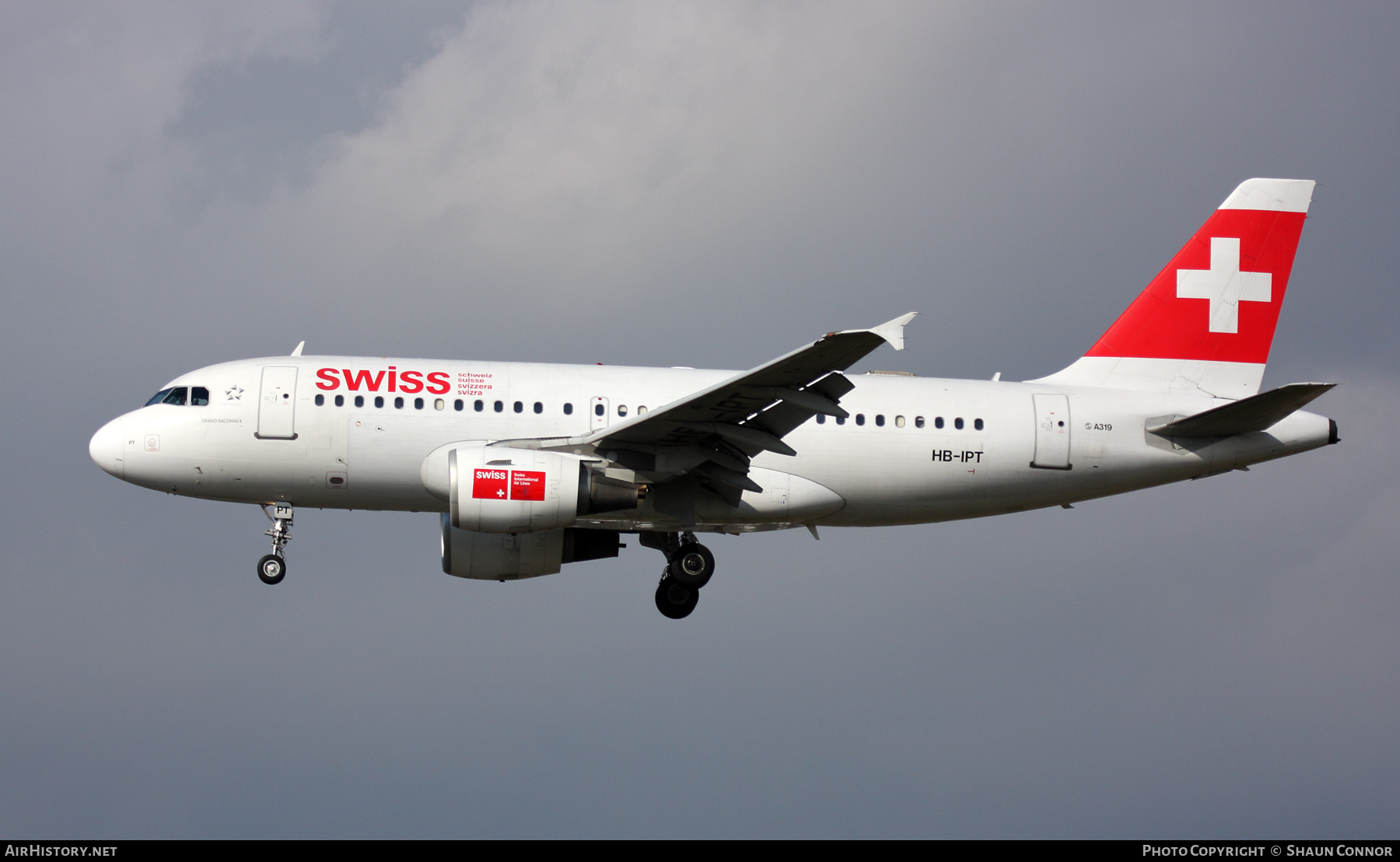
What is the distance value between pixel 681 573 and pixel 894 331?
857cm

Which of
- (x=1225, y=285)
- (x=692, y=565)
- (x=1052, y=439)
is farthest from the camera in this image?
(x=1225, y=285)

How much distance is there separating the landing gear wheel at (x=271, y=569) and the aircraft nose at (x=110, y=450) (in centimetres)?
306

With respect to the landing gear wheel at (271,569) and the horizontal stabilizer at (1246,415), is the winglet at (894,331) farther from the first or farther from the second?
the landing gear wheel at (271,569)

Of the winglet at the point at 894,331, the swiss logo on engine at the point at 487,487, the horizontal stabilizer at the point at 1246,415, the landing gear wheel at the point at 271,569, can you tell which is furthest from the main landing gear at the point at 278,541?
the horizontal stabilizer at the point at 1246,415

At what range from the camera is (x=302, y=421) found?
24719 millimetres

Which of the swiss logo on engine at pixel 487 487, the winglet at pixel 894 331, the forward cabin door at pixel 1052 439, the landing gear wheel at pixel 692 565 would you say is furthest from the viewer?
the forward cabin door at pixel 1052 439

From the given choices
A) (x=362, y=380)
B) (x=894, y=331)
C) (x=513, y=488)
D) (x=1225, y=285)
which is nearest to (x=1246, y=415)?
(x=1225, y=285)

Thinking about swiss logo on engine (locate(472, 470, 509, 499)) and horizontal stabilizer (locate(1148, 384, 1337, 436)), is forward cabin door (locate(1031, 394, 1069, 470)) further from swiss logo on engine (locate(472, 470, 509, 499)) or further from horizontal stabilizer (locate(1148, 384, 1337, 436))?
swiss logo on engine (locate(472, 470, 509, 499))

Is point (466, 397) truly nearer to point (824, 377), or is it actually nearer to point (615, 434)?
point (615, 434)

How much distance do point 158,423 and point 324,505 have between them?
135 inches

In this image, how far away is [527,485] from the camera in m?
23.1

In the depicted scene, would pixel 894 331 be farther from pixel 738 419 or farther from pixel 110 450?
pixel 110 450

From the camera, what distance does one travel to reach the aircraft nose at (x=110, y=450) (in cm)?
2514
